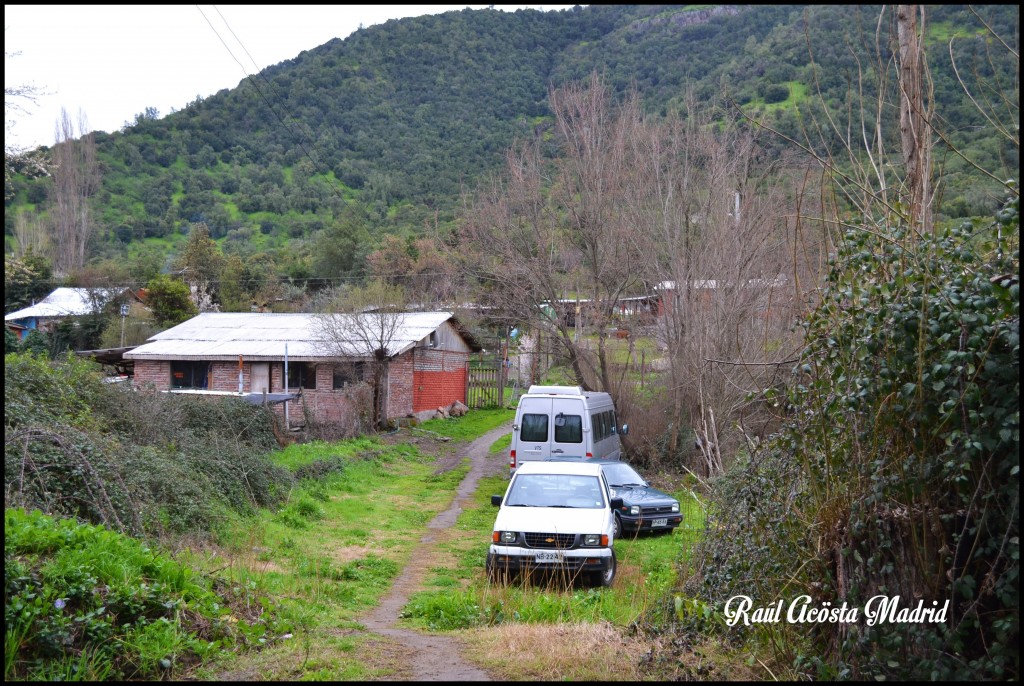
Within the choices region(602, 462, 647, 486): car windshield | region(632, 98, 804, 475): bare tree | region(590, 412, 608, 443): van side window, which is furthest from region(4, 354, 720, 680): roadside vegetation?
region(632, 98, 804, 475): bare tree

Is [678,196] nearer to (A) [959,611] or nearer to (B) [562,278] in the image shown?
(B) [562,278]

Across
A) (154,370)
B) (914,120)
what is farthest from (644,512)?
(154,370)

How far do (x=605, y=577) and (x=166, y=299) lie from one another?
128 feet

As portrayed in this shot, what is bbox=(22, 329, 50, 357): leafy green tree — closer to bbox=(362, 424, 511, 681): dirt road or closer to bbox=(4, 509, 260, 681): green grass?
bbox=(362, 424, 511, 681): dirt road

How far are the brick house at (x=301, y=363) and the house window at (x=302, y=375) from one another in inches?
1.5

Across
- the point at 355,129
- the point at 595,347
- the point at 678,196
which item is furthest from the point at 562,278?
the point at 355,129

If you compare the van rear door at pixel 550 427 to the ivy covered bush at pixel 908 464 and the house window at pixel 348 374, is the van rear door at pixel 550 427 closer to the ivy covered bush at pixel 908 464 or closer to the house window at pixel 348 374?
the house window at pixel 348 374

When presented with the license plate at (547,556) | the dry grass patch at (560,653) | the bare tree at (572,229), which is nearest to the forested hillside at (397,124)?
the bare tree at (572,229)

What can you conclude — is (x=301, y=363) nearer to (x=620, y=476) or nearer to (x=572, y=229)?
(x=572, y=229)

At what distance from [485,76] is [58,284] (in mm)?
30156

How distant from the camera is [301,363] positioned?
29281mm

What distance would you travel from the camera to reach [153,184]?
229 feet

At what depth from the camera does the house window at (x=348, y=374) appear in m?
28.2

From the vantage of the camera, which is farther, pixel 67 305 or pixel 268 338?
pixel 67 305
